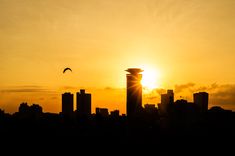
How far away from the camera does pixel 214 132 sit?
637 ft

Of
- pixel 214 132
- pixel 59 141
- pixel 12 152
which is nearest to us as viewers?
pixel 12 152

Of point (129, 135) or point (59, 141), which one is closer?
point (59, 141)

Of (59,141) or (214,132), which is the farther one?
(214,132)

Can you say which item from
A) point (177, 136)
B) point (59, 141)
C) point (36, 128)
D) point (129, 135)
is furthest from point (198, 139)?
point (36, 128)

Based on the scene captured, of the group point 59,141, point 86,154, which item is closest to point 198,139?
point 86,154

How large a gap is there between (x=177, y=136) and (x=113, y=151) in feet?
111

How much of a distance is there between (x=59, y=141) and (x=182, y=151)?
184 ft

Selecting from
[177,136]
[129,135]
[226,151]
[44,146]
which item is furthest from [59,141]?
[226,151]

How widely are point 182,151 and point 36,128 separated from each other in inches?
2968

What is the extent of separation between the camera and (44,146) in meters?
175

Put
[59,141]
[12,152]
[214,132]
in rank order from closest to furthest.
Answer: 1. [12,152]
2. [59,141]
3. [214,132]

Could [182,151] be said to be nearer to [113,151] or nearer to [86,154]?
[113,151]

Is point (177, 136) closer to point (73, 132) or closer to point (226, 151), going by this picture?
point (226, 151)

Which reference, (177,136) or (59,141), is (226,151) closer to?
(177,136)
